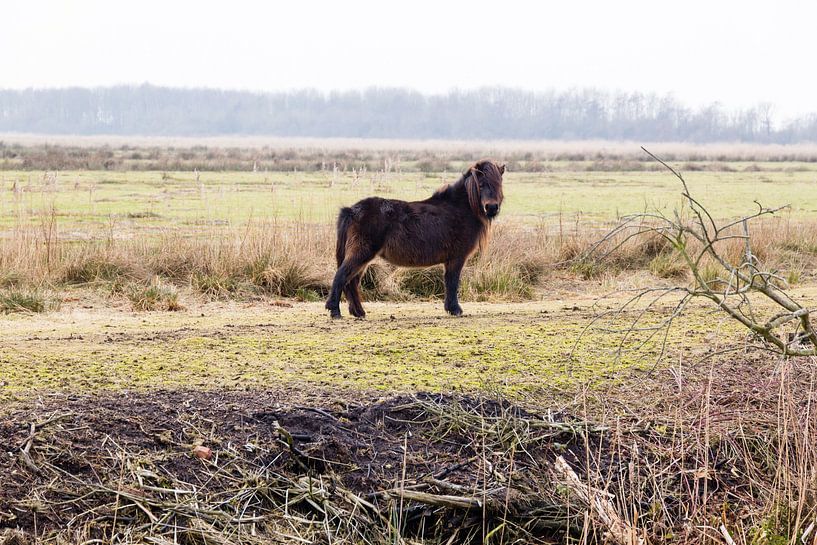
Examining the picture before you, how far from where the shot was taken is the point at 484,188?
9.16 m

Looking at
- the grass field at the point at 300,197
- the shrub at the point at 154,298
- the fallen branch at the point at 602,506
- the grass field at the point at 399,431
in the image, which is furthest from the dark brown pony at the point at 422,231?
the fallen branch at the point at 602,506

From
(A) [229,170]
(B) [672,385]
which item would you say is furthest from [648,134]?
(B) [672,385]

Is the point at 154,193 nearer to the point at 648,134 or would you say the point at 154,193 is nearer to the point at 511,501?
the point at 511,501

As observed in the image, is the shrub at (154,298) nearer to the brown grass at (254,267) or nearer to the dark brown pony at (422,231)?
the brown grass at (254,267)

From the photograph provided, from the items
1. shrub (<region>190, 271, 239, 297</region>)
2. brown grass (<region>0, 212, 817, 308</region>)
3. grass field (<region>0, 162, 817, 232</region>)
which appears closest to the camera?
shrub (<region>190, 271, 239, 297</region>)

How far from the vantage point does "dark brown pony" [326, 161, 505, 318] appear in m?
8.85

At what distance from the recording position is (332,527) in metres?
4.27

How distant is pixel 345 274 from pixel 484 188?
5.54 feet

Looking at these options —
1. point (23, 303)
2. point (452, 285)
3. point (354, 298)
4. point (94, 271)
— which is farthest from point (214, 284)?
point (452, 285)

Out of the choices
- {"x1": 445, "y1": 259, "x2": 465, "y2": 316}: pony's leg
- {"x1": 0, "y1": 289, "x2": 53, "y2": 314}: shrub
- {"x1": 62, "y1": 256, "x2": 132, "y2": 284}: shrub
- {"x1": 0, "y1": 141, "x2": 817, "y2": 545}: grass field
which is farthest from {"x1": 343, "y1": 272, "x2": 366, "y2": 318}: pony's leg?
{"x1": 62, "y1": 256, "x2": 132, "y2": 284}: shrub

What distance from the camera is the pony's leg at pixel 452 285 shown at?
9141 millimetres

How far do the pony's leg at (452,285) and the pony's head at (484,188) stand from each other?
0.58 metres

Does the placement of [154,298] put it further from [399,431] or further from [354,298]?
[399,431]

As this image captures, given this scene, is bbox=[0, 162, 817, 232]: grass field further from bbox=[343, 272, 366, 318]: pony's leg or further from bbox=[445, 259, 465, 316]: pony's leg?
bbox=[343, 272, 366, 318]: pony's leg
